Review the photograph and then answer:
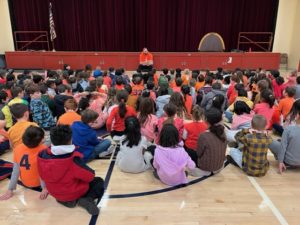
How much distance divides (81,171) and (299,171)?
252 centimetres

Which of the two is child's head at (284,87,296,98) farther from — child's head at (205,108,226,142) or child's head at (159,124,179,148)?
child's head at (159,124,179,148)

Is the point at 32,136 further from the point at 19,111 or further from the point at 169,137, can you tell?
the point at 169,137

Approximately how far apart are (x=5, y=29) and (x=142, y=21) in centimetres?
595

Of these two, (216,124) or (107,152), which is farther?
(107,152)

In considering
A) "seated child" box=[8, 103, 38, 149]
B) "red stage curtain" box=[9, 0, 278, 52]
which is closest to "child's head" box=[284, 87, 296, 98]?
"seated child" box=[8, 103, 38, 149]

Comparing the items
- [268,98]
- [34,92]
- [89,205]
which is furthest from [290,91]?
[34,92]

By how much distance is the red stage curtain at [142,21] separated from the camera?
11.8 m

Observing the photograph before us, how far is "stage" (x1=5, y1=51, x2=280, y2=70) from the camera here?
384 inches

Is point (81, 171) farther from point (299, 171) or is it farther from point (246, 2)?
point (246, 2)

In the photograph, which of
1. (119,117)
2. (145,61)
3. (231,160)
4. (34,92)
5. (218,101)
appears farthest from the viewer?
(145,61)

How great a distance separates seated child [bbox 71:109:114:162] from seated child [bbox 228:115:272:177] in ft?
5.37

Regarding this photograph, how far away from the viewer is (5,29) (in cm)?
1130

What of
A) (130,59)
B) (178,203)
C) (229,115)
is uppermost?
(130,59)

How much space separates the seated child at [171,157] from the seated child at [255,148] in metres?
0.67
